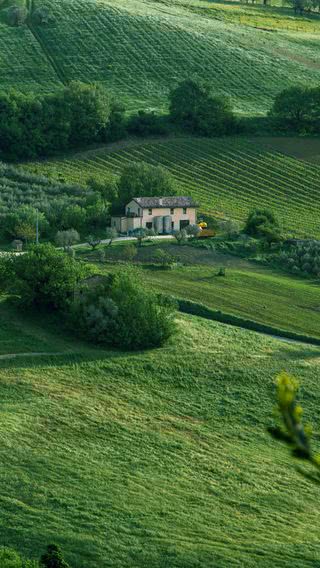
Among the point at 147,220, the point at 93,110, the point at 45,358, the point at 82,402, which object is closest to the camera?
the point at 82,402

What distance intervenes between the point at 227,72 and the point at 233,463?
290 feet

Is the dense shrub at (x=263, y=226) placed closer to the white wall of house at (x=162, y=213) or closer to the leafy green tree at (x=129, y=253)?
the white wall of house at (x=162, y=213)

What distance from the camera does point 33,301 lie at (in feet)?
221

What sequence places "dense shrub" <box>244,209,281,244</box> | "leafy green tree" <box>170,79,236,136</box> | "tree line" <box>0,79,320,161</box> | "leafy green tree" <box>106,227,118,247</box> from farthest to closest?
"leafy green tree" <box>170,79,236,136</box> < "tree line" <box>0,79,320,161</box> < "dense shrub" <box>244,209,281,244</box> < "leafy green tree" <box>106,227,118,247</box>

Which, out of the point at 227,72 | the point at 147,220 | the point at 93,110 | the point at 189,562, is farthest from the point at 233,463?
the point at 227,72

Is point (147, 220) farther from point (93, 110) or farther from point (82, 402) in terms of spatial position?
point (82, 402)

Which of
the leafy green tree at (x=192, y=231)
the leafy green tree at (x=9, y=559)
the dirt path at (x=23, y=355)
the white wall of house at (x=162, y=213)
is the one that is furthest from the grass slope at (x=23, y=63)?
the leafy green tree at (x=9, y=559)

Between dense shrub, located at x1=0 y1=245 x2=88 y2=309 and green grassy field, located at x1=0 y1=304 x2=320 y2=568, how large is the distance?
1.59 metres

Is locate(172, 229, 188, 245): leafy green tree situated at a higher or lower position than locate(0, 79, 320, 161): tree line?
lower

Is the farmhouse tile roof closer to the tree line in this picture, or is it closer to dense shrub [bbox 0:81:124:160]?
dense shrub [bbox 0:81:124:160]

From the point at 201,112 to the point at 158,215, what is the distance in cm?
2809

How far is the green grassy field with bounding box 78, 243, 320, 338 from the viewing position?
70.8m

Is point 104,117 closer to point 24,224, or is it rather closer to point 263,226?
point 263,226

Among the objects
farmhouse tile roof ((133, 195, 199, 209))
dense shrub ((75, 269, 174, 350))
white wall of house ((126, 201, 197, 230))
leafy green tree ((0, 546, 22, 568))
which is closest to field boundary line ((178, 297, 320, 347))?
dense shrub ((75, 269, 174, 350))
